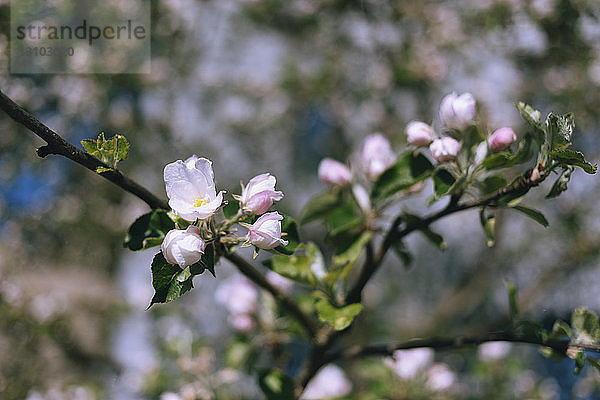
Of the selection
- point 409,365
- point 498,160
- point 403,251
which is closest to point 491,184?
point 498,160

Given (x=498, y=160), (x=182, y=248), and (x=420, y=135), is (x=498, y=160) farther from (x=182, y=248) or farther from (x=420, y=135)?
(x=182, y=248)

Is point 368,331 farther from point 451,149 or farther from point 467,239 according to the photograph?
point 451,149

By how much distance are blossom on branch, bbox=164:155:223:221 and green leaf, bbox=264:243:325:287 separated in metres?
0.12

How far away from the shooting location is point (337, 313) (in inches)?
20.2

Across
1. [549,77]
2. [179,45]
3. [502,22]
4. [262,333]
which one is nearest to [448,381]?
[262,333]

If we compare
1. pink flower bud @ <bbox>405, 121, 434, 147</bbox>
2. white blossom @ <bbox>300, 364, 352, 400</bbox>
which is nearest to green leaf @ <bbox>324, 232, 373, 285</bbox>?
pink flower bud @ <bbox>405, 121, 434, 147</bbox>

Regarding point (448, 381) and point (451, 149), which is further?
point (448, 381)

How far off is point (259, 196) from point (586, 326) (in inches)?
13.8

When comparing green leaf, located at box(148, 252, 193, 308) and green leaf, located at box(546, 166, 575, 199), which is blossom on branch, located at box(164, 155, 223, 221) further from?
green leaf, located at box(546, 166, 575, 199)

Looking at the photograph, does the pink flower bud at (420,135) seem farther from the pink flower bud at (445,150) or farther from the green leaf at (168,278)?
the green leaf at (168,278)

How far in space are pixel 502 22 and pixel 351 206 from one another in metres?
1.12

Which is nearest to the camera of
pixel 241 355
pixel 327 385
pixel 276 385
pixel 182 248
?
pixel 182 248

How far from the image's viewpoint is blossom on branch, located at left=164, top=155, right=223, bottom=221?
0.41m

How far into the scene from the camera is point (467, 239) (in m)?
2.57
